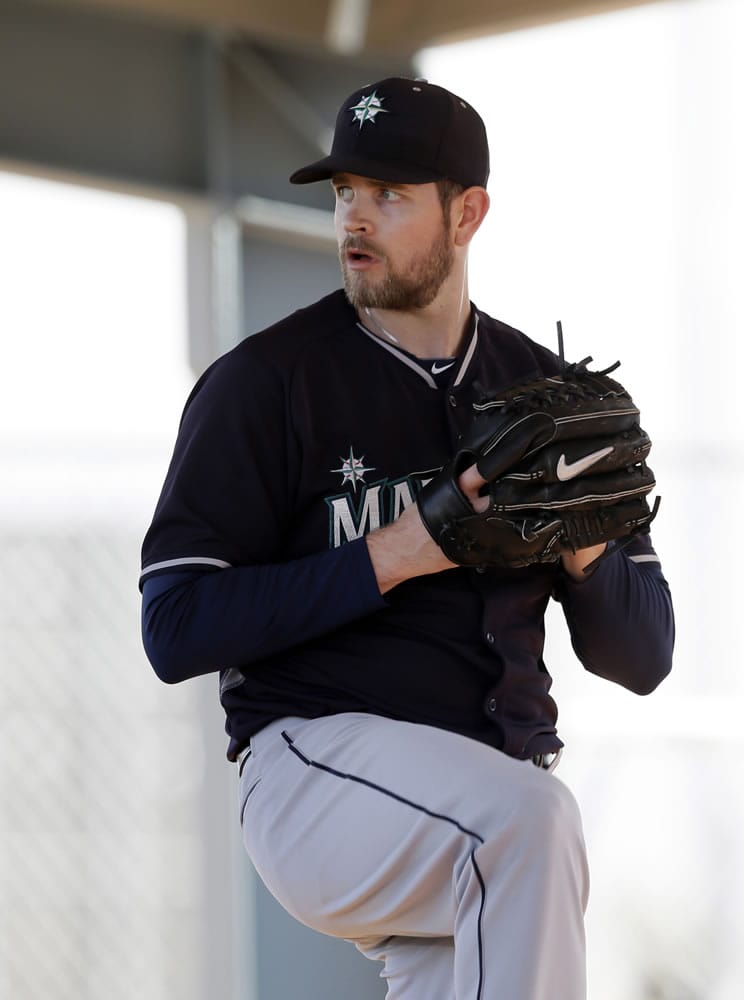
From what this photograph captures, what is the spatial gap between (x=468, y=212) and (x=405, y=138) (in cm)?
19

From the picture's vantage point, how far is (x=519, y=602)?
1983mm

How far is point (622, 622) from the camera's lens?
80.8 inches

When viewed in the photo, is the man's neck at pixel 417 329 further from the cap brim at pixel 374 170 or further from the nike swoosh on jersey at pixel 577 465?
the nike swoosh on jersey at pixel 577 465

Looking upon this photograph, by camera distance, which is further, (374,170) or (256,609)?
(374,170)

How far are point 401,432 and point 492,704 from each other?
40 cm

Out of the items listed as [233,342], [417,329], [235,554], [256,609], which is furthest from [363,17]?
[256,609]

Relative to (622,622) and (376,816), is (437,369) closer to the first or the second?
(622,622)

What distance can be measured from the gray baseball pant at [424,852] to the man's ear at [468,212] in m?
0.78

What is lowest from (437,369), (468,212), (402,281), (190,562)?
(190,562)

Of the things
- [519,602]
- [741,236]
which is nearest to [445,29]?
[741,236]

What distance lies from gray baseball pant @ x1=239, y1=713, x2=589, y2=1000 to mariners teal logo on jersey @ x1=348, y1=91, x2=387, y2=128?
861 mm

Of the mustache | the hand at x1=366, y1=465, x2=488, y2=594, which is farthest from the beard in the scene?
the hand at x1=366, y1=465, x2=488, y2=594

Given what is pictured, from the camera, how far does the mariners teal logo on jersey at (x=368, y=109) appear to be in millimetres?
2035

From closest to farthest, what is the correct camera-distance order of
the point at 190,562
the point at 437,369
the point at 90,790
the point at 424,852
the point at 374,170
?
1. the point at 424,852
2. the point at 190,562
3. the point at 374,170
4. the point at 437,369
5. the point at 90,790
